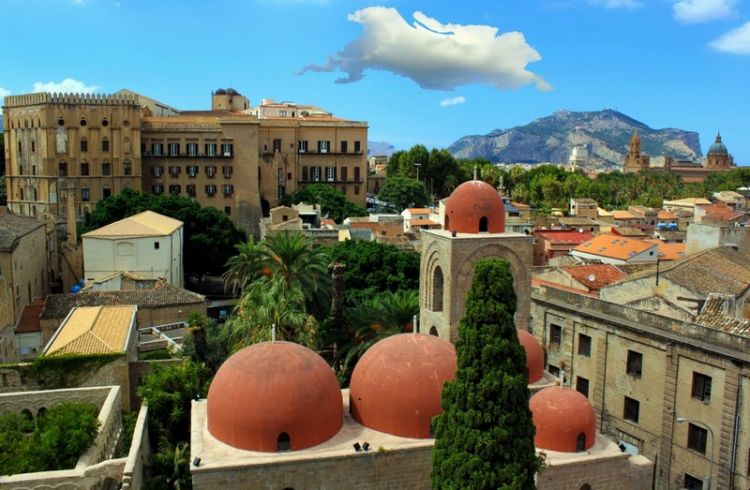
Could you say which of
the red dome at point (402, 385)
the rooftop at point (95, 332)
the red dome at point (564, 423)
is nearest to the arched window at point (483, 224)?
the red dome at point (402, 385)

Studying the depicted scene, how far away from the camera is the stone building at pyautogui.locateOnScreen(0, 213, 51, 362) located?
98.6ft

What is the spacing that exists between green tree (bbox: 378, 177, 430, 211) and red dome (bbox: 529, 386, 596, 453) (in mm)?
60706

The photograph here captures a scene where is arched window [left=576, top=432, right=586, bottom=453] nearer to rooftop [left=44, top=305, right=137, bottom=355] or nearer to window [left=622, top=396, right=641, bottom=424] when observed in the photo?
window [left=622, top=396, right=641, bottom=424]

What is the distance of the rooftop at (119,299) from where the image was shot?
106 feet

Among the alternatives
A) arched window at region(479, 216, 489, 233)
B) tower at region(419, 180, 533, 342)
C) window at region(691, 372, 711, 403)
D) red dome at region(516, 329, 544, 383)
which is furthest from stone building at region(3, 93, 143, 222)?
window at region(691, 372, 711, 403)

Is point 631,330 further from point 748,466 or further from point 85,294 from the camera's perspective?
point 85,294

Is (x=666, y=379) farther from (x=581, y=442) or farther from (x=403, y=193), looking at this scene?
(x=403, y=193)

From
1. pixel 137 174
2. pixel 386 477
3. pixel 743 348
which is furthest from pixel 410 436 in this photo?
pixel 137 174

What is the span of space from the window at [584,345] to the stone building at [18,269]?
24.3 meters

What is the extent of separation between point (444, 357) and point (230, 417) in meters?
5.34

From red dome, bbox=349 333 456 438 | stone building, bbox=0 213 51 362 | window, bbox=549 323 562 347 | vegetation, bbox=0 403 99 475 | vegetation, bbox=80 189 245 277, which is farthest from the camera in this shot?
vegetation, bbox=80 189 245 277

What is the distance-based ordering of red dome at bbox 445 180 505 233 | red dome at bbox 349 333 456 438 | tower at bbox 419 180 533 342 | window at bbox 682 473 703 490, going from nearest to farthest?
1. red dome at bbox 349 333 456 438
2. tower at bbox 419 180 533 342
3. red dome at bbox 445 180 505 233
4. window at bbox 682 473 703 490

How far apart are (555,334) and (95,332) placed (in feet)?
63.0

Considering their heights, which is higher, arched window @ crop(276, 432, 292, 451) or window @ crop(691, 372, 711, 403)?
arched window @ crop(276, 432, 292, 451)
